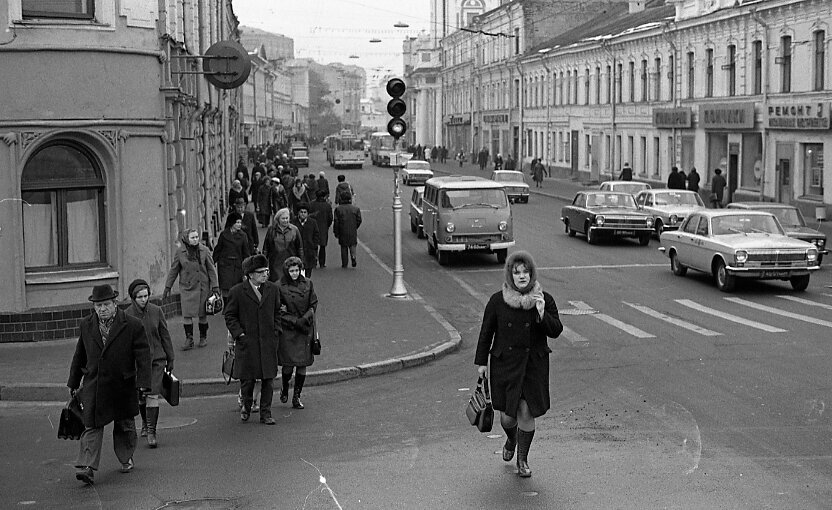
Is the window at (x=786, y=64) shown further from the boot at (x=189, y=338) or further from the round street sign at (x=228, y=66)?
the boot at (x=189, y=338)

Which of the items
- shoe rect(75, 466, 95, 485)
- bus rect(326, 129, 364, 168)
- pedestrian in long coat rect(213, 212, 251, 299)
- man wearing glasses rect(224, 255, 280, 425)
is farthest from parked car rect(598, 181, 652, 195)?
bus rect(326, 129, 364, 168)

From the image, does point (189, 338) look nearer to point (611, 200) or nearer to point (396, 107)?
point (396, 107)

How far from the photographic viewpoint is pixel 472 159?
314ft

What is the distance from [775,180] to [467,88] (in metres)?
65.0

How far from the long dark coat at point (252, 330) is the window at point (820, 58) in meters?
31.6

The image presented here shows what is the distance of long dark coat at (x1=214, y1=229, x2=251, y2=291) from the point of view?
1647cm

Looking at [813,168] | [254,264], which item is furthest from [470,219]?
[813,168]

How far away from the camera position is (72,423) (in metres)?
9.15

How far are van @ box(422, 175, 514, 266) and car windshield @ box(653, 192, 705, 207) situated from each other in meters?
7.76

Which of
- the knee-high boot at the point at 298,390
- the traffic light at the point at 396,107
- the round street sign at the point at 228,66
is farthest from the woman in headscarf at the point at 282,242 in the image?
the knee-high boot at the point at 298,390

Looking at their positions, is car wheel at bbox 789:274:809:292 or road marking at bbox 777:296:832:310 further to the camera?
car wheel at bbox 789:274:809:292

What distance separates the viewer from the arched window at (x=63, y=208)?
53.4 ft

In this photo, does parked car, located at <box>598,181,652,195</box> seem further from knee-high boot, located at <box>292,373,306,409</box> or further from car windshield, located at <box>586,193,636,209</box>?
knee-high boot, located at <box>292,373,306,409</box>

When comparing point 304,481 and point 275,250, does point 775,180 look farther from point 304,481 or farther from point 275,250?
point 304,481
